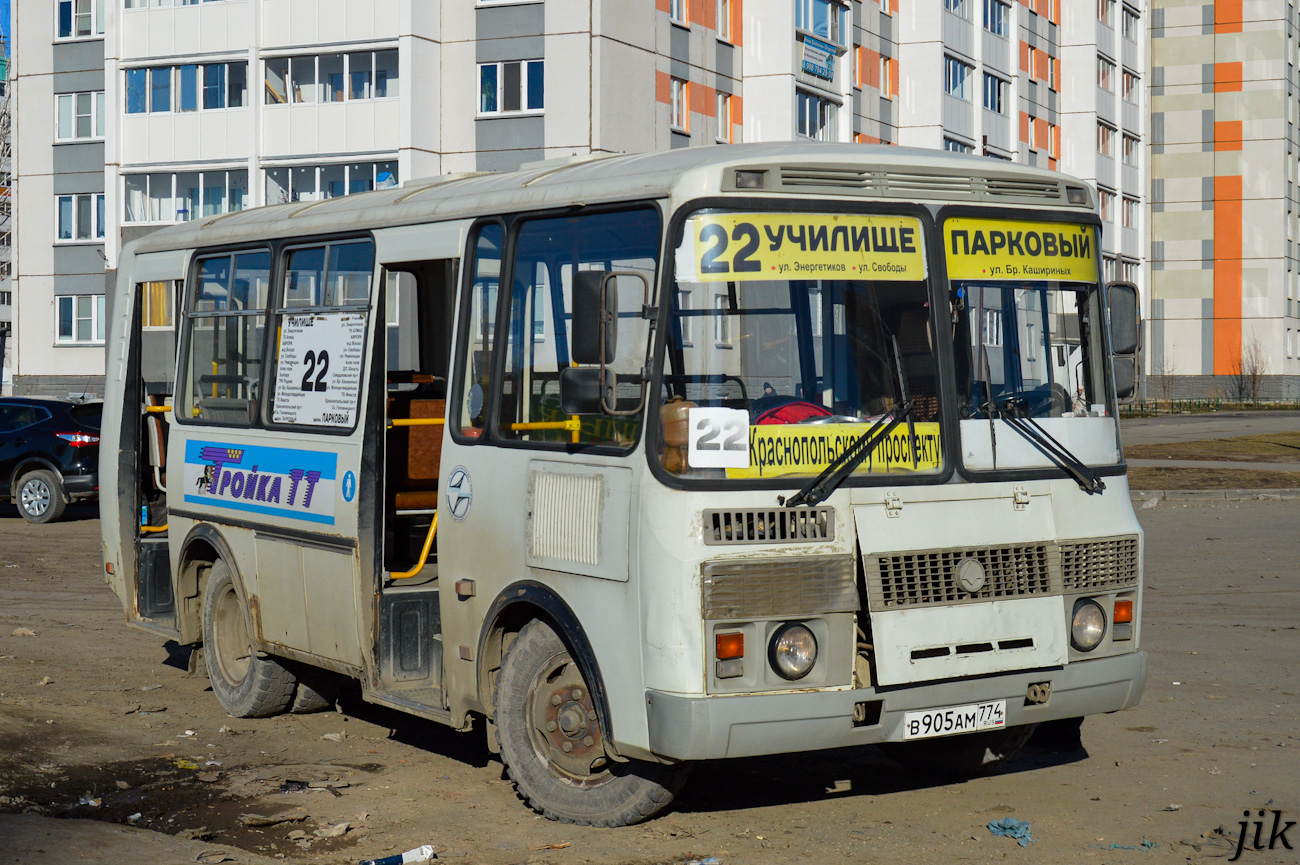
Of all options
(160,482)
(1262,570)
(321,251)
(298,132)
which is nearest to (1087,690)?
(321,251)

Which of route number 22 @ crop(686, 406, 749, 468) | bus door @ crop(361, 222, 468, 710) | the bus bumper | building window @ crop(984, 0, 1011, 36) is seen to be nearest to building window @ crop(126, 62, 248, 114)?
building window @ crop(984, 0, 1011, 36)

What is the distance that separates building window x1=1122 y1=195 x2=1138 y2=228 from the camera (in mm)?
77688

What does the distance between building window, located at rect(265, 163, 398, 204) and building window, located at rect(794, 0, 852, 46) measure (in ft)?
48.7

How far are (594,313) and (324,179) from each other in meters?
41.1

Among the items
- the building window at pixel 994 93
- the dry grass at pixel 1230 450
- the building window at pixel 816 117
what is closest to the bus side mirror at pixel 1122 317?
the dry grass at pixel 1230 450

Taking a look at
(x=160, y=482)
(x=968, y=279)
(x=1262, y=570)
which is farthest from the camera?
(x=1262, y=570)

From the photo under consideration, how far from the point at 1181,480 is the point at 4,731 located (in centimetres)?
2051

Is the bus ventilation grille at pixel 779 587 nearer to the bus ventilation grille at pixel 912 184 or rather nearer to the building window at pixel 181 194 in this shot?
the bus ventilation grille at pixel 912 184

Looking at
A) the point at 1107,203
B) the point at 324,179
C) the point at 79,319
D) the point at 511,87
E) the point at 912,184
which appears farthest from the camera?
the point at 1107,203

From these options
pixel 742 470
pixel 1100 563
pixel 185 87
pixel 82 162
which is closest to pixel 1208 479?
pixel 1100 563

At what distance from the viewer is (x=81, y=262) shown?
5156 centimetres

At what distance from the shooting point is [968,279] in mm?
6602

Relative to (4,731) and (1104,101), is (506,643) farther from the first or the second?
(1104,101)

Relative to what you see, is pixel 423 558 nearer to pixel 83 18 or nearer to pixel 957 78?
pixel 83 18
